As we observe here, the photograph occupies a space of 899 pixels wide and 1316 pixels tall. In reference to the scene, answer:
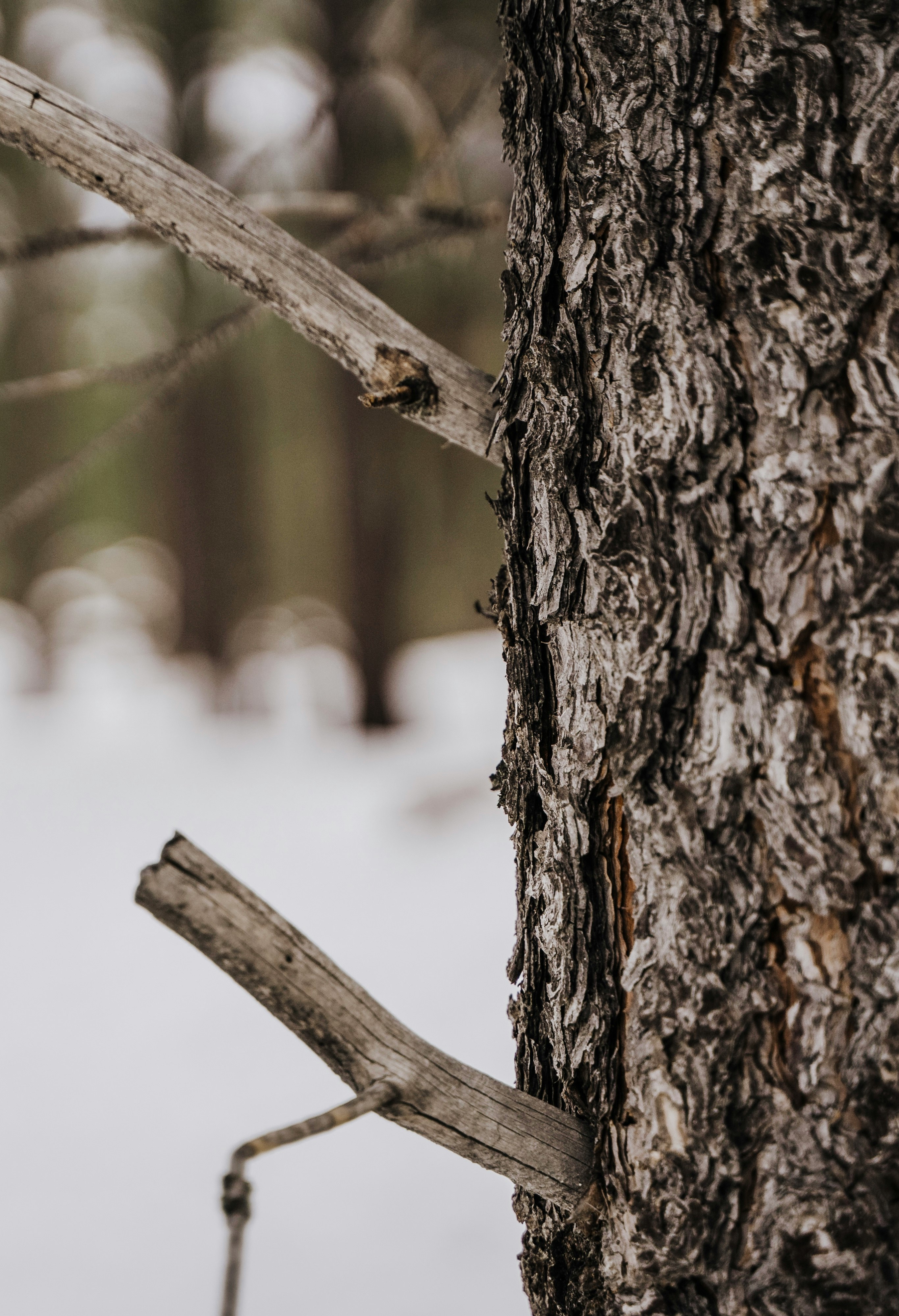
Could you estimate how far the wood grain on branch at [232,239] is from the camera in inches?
31.1

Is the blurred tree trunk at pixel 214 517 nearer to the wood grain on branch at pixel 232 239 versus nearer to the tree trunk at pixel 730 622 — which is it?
the wood grain on branch at pixel 232 239

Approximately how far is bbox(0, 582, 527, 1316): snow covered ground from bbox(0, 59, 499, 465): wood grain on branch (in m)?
1.67

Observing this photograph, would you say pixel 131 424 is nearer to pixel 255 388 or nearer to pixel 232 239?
pixel 232 239

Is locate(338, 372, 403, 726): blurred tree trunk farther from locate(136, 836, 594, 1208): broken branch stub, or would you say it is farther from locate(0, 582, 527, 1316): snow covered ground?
locate(136, 836, 594, 1208): broken branch stub

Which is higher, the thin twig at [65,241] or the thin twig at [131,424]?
the thin twig at [65,241]

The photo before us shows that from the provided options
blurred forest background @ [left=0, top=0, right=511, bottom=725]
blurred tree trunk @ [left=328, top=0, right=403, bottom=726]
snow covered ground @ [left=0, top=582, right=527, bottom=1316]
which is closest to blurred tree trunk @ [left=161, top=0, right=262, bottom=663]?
blurred forest background @ [left=0, top=0, right=511, bottom=725]

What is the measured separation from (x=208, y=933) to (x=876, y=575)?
0.59m

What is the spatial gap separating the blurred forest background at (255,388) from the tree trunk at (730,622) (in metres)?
3.37

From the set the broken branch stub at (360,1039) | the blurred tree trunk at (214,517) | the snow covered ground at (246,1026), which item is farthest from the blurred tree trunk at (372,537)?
the broken branch stub at (360,1039)

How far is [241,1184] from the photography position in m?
0.58

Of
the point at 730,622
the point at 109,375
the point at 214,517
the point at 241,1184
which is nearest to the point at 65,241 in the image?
the point at 109,375

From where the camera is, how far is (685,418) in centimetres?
76

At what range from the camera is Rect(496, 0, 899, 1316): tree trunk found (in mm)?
725

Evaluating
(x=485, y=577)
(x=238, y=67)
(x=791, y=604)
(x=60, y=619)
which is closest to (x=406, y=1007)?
(x=791, y=604)
